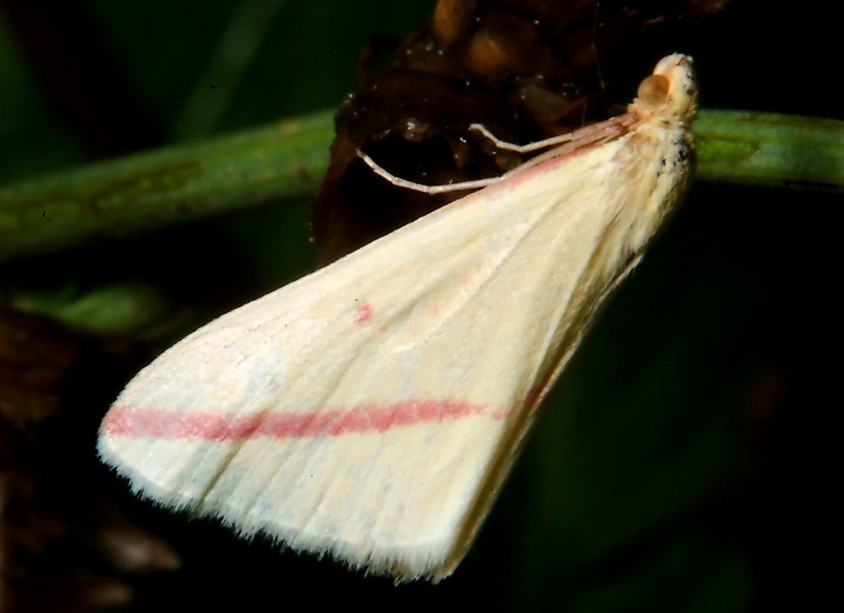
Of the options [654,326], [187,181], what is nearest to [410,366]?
[187,181]

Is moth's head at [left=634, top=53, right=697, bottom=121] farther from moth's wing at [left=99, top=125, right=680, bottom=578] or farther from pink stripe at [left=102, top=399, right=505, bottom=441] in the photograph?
pink stripe at [left=102, top=399, right=505, bottom=441]

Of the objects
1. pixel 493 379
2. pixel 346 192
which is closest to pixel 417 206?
pixel 346 192

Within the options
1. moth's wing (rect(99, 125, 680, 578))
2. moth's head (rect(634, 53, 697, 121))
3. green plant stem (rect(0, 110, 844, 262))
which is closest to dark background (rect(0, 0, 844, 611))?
green plant stem (rect(0, 110, 844, 262))

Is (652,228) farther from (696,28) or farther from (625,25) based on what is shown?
(696,28)

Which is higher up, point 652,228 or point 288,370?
point 652,228

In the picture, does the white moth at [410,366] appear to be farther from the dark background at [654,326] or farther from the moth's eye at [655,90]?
the dark background at [654,326]

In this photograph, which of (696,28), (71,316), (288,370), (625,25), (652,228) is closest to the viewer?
(288,370)
